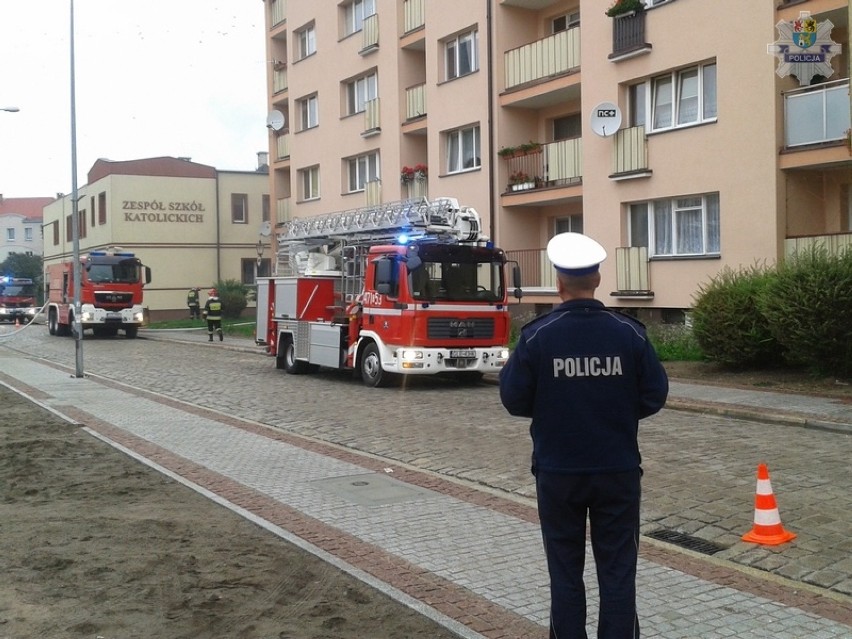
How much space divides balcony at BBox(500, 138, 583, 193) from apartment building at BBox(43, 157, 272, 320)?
86.2 feet

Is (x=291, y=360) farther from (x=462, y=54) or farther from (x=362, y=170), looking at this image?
(x=362, y=170)

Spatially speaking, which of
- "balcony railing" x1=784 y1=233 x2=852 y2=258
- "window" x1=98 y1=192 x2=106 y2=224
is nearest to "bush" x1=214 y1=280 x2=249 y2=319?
"window" x1=98 y1=192 x2=106 y2=224

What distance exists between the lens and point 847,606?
196 inches

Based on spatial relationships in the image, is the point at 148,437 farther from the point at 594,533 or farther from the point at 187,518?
the point at 594,533

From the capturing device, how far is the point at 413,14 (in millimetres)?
29266

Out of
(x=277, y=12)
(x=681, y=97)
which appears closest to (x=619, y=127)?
(x=681, y=97)

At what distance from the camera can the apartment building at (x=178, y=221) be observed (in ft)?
168

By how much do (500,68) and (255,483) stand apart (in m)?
19.3

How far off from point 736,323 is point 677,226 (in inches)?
208

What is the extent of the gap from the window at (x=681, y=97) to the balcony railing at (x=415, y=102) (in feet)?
29.7

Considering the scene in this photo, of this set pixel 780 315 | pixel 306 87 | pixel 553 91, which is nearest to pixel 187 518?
pixel 780 315

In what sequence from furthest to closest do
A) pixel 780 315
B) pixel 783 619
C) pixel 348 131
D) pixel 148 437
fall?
pixel 348 131 → pixel 780 315 → pixel 148 437 → pixel 783 619

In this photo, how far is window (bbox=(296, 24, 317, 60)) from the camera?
Answer: 36.2 m

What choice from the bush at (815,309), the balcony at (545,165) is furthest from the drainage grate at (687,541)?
the balcony at (545,165)
